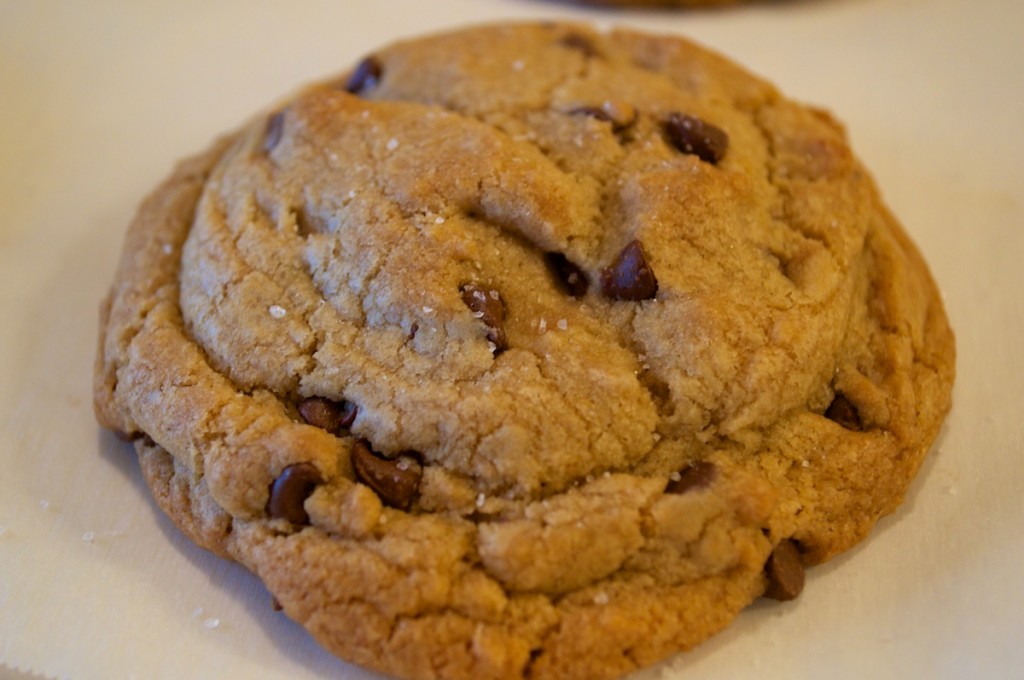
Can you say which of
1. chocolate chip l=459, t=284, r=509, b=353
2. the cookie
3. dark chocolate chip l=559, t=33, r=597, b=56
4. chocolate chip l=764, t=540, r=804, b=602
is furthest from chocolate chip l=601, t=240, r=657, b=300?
dark chocolate chip l=559, t=33, r=597, b=56

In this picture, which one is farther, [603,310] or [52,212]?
[52,212]

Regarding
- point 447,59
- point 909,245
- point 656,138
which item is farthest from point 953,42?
point 447,59

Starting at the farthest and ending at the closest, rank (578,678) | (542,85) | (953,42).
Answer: (953,42)
(542,85)
(578,678)

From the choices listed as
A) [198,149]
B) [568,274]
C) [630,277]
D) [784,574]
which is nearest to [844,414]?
[784,574]

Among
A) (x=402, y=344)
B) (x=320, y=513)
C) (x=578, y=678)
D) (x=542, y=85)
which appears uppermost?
(x=542, y=85)

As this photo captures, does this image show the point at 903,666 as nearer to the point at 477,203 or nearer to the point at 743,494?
the point at 743,494

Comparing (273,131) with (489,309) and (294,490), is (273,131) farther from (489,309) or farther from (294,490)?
(294,490)
